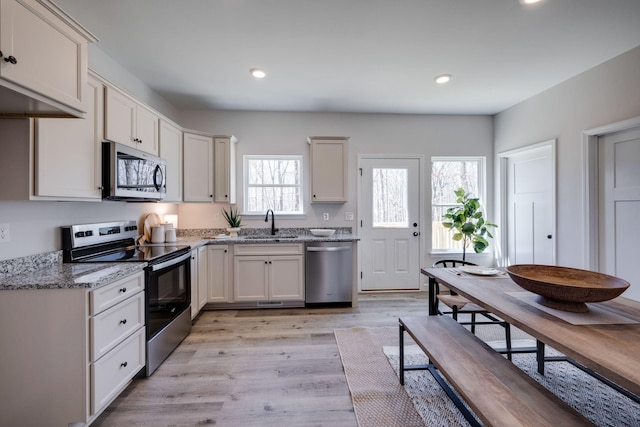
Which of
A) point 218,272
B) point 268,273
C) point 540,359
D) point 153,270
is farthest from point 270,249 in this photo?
point 540,359

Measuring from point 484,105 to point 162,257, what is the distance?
428 cm

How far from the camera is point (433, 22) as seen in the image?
2043 millimetres

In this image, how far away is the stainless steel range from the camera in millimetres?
2020

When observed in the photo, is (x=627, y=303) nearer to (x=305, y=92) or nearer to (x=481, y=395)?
(x=481, y=395)

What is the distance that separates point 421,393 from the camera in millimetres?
1822

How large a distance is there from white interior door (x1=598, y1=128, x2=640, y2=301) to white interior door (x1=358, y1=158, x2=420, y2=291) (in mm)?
1928

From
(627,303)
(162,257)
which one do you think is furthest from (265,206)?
(627,303)

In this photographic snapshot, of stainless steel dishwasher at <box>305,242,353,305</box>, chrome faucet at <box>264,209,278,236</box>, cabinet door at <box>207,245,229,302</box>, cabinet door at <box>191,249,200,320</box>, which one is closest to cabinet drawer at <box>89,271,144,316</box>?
cabinet door at <box>191,249,200,320</box>

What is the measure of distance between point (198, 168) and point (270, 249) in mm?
1375

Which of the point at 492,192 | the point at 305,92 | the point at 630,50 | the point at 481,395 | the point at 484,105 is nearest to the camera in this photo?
the point at 481,395

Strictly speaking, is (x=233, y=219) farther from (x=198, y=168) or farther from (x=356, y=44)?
(x=356, y=44)

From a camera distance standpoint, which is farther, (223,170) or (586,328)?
(223,170)

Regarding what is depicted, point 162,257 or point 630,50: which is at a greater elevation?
point 630,50

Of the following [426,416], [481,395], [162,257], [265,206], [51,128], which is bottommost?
[426,416]
